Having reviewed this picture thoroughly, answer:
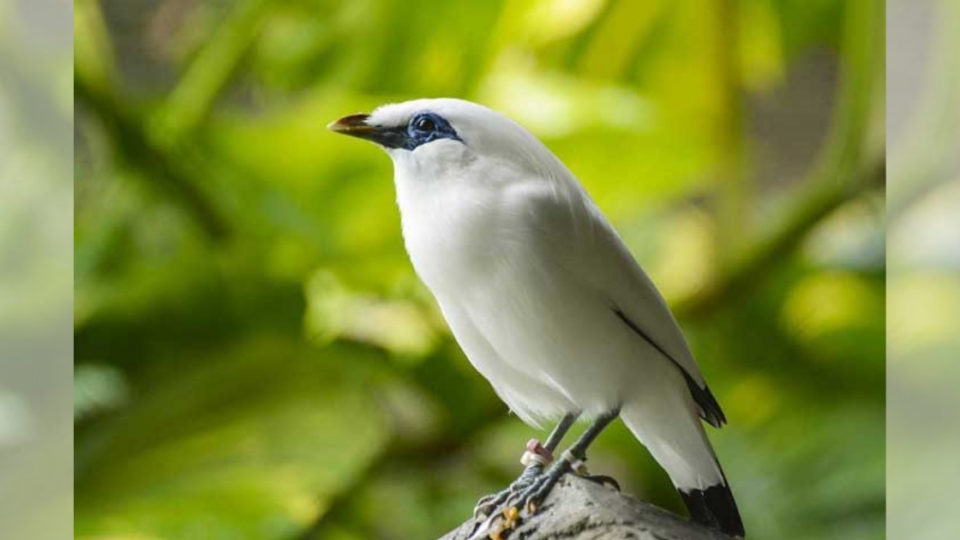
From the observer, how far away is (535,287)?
130 centimetres

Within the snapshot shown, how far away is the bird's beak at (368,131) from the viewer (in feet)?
4.63

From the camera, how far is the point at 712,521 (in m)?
1.46

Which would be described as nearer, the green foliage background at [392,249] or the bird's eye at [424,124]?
the bird's eye at [424,124]

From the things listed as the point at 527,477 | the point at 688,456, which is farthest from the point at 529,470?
the point at 688,456

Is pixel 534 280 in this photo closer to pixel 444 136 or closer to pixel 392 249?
pixel 444 136

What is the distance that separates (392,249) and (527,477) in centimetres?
43

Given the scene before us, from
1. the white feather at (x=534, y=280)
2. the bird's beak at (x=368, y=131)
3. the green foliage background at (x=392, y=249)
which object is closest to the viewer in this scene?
the white feather at (x=534, y=280)

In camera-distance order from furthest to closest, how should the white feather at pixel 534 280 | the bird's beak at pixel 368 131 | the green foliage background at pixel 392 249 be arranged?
the green foliage background at pixel 392 249 < the bird's beak at pixel 368 131 < the white feather at pixel 534 280

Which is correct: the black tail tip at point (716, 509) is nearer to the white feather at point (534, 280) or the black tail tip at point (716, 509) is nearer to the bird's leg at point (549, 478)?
the white feather at point (534, 280)

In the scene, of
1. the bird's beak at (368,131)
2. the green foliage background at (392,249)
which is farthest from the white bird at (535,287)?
the green foliage background at (392,249)

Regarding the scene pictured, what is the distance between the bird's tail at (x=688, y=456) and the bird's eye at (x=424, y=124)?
39 centimetres

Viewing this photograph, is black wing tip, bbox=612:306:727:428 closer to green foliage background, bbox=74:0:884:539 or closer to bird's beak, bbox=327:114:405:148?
green foliage background, bbox=74:0:884:539

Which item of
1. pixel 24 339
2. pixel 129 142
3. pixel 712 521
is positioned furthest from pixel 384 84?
pixel 712 521

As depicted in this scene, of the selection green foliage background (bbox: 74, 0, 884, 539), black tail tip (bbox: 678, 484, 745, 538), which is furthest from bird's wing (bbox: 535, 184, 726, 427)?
green foliage background (bbox: 74, 0, 884, 539)
